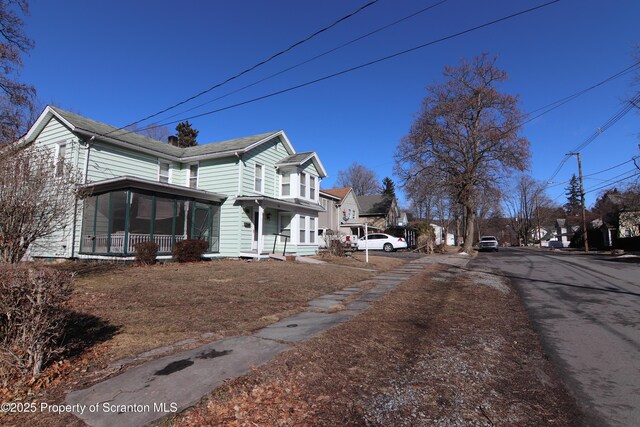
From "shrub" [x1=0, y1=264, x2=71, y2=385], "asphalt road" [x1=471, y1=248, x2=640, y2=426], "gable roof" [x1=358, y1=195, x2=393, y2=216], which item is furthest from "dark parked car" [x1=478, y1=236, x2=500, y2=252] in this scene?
"shrub" [x1=0, y1=264, x2=71, y2=385]

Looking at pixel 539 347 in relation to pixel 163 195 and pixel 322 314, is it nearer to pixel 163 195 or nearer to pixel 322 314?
pixel 322 314

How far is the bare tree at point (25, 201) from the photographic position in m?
8.44

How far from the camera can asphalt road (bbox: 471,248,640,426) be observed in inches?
147

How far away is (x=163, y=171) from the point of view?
1914cm

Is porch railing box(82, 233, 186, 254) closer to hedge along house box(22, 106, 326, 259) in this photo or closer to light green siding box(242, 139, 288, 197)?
hedge along house box(22, 106, 326, 259)

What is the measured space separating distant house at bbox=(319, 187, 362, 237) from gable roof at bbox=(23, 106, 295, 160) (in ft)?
49.8

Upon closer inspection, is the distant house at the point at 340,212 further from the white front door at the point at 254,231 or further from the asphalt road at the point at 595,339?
the asphalt road at the point at 595,339

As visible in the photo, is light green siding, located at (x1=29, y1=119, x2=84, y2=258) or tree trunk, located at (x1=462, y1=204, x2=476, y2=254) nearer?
light green siding, located at (x1=29, y1=119, x2=84, y2=258)

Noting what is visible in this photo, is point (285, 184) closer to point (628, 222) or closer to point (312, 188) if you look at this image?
point (312, 188)

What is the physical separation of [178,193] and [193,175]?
3.72m

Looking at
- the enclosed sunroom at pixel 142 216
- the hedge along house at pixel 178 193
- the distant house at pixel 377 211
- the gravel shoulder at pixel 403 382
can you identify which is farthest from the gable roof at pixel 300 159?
the distant house at pixel 377 211

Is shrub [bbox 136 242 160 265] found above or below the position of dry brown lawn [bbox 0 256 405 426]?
above

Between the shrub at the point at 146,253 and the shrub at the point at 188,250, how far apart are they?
1223mm

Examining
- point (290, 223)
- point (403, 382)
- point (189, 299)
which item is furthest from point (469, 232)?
point (403, 382)
